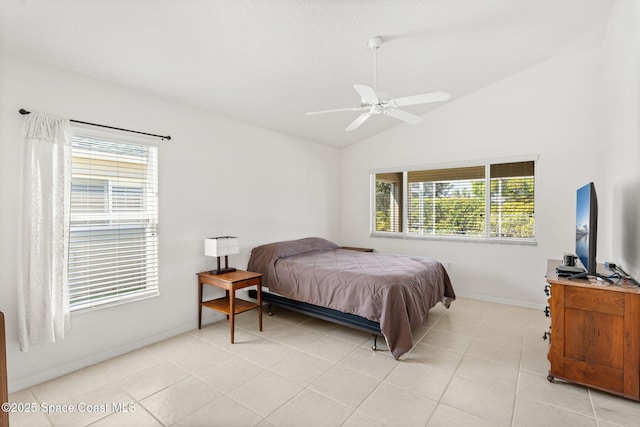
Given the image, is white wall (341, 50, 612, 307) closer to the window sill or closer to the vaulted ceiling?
the window sill

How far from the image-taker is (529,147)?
4066mm

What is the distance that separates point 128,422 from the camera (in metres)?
1.98

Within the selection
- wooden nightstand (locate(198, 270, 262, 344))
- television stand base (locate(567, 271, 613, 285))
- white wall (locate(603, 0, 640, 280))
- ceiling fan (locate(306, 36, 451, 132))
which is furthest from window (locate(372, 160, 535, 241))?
wooden nightstand (locate(198, 270, 262, 344))

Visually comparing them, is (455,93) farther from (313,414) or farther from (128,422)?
(128,422)

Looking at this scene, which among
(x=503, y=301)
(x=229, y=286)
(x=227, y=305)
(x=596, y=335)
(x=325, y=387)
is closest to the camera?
(x=596, y=335)

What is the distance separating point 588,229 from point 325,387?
7.52 feet

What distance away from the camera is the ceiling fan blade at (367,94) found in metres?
2.35

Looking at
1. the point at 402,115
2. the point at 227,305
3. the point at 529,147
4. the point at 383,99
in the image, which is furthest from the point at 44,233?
the point at 529,147

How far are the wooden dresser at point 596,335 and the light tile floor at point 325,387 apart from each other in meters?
0.13

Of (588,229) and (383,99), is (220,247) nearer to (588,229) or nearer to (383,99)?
(383,99)

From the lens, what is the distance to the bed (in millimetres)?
2797

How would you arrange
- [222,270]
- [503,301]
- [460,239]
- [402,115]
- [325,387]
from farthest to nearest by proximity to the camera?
[460,239]
[503,301]
[222,270]
[402,115]
[325,387]

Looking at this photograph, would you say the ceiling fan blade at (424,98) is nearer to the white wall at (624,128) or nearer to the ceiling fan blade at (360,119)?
the ceiling fan blade at (360,119)

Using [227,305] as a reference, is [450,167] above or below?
above
